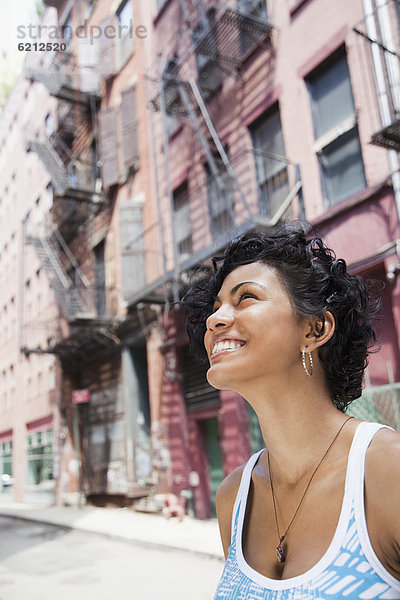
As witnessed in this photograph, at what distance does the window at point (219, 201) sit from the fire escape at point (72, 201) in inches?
205

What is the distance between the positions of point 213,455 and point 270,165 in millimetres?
7124

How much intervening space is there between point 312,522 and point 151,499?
559 inches

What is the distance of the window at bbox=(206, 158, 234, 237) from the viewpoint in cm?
1216

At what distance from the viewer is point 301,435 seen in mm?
1562

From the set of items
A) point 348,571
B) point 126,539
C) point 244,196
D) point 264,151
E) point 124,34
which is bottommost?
point 126,539

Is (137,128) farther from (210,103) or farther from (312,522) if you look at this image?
(312,522)

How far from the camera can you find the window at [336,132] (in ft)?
30.9

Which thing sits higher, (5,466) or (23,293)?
(23,293)

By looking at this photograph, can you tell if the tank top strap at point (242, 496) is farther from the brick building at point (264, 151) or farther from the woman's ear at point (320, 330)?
the brick building at point (264, 151)

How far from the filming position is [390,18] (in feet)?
27.8

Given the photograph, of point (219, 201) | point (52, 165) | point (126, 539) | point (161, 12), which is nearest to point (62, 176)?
point (52, 165)

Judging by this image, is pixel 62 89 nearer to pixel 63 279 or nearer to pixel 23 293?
pixel 63 279

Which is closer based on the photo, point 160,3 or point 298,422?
point 298,422

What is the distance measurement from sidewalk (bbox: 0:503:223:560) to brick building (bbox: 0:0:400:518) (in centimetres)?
73
